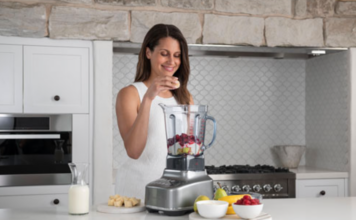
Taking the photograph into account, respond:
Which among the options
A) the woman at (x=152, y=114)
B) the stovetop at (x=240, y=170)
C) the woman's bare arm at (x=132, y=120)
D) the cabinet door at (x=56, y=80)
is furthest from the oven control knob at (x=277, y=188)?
the woman's bare arm at (x=132, y=120)

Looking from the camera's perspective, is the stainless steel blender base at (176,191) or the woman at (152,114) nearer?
the stainless steel blender base at (176,191)

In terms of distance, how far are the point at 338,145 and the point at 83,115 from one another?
2163 millimetres

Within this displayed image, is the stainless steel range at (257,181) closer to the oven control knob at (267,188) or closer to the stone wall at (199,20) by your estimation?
the oven control knob at (267,188)

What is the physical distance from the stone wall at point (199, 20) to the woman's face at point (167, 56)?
126cm

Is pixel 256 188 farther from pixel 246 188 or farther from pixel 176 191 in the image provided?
pixel 176 191

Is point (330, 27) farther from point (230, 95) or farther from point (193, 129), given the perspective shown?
point (193, 129)

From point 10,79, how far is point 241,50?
181cm

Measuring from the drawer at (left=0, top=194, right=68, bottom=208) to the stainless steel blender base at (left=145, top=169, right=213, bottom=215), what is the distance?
5.73 ft

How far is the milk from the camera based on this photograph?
6.29 ft

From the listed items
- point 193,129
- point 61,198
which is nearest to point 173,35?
point 193,129

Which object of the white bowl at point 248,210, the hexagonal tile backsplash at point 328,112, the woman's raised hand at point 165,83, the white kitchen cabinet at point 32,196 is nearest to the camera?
the white bowl at point 248,210

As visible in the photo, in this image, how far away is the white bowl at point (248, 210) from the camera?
176 cm

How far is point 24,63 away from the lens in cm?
354

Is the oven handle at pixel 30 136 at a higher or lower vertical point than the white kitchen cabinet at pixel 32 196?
higher
